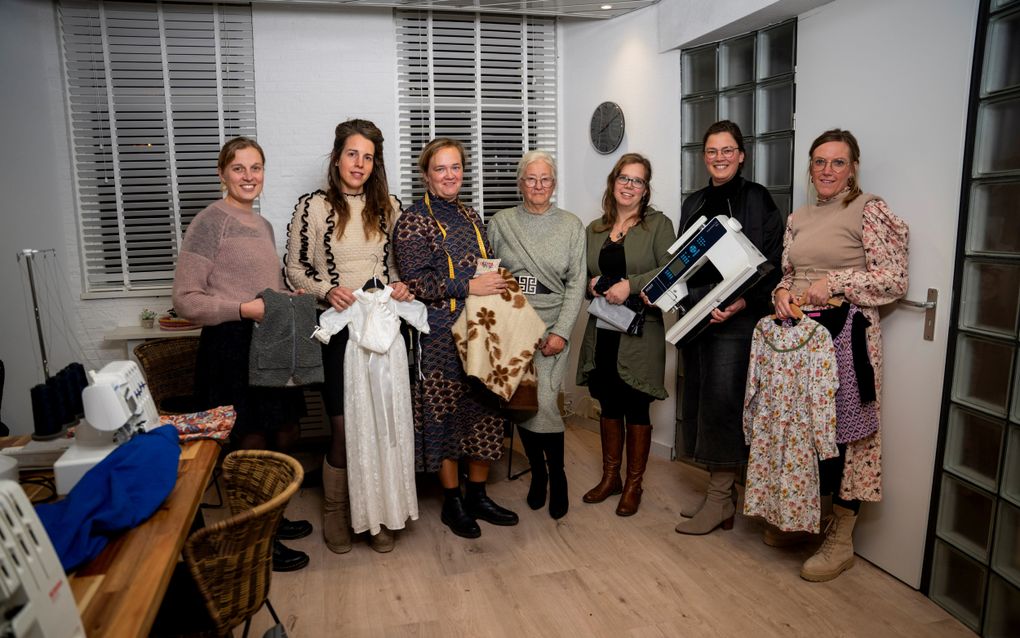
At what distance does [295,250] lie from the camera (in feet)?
9.43

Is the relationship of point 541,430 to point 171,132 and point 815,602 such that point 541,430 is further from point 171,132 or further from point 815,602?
point 171,132

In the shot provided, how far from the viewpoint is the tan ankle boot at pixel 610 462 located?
3.35 metres

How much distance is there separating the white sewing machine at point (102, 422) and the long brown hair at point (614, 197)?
2068mm

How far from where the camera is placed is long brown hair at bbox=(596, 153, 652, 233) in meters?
3.06

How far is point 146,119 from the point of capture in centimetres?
395

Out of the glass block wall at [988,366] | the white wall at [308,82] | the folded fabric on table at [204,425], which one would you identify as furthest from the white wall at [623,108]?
the folded fabric on table at [204,425]

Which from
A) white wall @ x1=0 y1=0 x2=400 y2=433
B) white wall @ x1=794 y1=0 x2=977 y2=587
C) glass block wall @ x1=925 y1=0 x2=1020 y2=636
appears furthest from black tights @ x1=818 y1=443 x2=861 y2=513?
white wall @ x1=0 y1=0 x2=400 y2=433

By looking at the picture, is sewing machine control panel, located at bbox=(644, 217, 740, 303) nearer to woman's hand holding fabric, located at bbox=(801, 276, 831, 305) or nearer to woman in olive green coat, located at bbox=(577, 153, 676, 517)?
woman in olive green coat, located at bbox=(577, 153, 676, 517)

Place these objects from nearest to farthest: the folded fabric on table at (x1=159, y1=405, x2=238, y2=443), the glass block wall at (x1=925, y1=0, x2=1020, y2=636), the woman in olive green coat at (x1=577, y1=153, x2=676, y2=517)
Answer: the folded fabric on table at (x1=159, y1=405, x2=238, y2=443) < the glass block wall at (x1=925, y1=0, x2=1020, y2=636) < the woman in olive green coat at (x1=577, y1=153, x2=676, y2=517)

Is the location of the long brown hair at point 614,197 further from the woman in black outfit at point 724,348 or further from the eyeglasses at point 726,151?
the eyeglasses at point 726,151

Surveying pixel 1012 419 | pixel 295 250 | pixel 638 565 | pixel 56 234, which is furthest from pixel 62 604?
pixel 56 234

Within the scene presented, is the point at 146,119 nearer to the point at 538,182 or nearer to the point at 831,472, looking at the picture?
the point at 538,182

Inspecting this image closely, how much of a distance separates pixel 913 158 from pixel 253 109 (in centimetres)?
340

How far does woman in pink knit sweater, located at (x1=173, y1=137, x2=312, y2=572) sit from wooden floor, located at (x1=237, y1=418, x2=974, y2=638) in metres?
0.38
